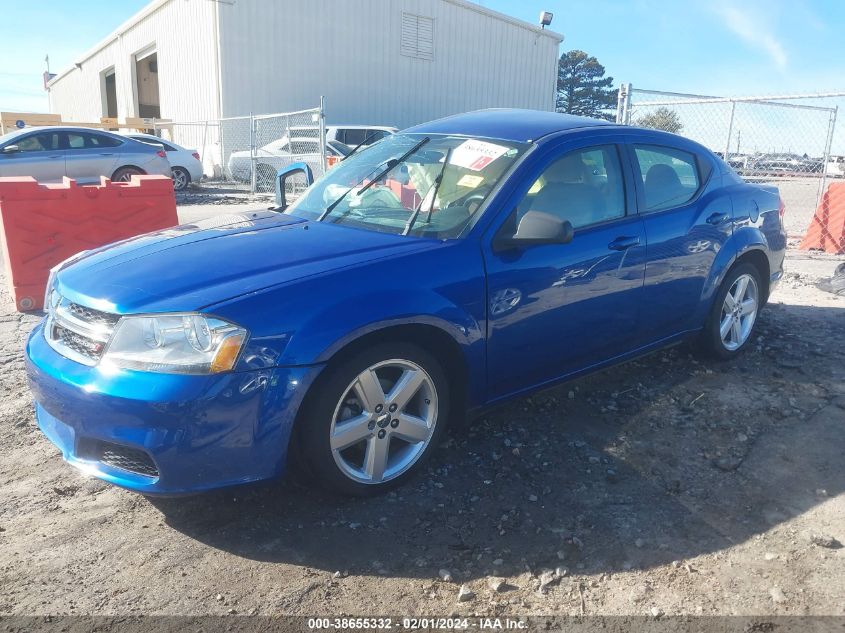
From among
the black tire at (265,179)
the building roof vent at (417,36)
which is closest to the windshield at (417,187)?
the black tire at (265,179)

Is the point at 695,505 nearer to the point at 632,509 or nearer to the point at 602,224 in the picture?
the point at 632,509

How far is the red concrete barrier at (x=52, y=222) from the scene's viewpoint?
574cm

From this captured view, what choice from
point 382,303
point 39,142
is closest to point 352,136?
point 39,142

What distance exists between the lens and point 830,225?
905 cm

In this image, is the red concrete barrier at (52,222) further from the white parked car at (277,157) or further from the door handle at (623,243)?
the white parked car at (277,157)

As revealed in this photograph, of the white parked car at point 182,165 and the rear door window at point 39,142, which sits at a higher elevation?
the rear door window at point 39,142

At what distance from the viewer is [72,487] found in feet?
10.3

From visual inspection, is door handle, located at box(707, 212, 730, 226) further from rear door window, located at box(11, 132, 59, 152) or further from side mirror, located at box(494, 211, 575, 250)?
rear door window, located at box(11, 132, 59, 152)

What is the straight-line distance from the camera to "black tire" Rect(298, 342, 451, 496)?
106 inches

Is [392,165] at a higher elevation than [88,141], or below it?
higher

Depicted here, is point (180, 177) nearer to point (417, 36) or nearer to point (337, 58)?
point (337, 58)

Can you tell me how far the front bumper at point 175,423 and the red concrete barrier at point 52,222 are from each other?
3.73 meters

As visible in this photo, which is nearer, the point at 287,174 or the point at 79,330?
the point at 79,330

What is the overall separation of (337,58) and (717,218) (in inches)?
811
